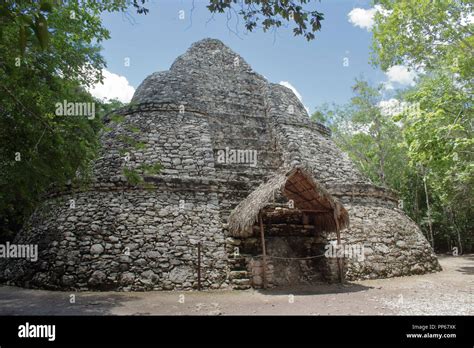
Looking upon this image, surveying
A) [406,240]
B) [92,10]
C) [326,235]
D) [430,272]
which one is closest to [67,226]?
[92,10]

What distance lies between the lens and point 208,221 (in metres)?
8.63

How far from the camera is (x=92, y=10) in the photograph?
9.39m

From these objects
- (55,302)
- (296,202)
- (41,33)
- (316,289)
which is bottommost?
(316,289)

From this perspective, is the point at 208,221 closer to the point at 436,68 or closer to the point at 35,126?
the point at 35,126

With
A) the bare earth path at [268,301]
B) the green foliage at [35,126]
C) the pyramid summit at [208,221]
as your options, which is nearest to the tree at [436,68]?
the pyramid summit at [208,221]

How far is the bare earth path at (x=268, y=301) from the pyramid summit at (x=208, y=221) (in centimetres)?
54

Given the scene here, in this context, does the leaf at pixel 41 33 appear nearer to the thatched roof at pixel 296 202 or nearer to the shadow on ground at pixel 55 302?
the shadow on ground at pixel 55 302

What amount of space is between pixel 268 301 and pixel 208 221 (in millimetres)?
2883

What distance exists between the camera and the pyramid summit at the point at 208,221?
7.65m

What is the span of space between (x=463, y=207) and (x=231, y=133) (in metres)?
13.5

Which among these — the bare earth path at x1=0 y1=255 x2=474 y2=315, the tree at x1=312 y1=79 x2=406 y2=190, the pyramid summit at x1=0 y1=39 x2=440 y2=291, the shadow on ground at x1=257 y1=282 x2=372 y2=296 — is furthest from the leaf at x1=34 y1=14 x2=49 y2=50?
the tree at x1=312 y1=79 x2=406 y2=190

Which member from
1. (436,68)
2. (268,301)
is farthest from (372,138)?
(268,301)

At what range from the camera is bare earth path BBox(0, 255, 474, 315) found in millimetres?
5504
